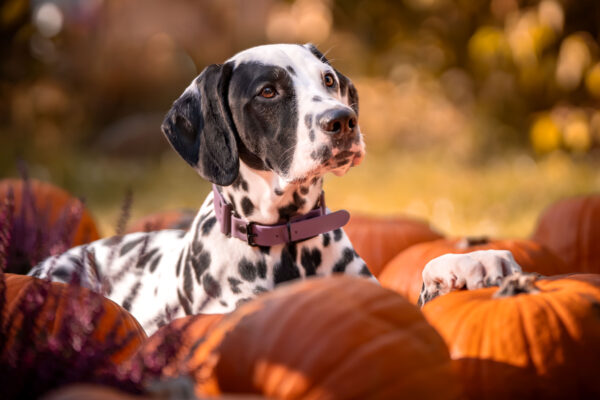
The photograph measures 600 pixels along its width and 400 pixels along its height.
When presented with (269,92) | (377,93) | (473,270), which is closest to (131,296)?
(269,92)

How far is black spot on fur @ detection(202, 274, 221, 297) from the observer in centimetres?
311

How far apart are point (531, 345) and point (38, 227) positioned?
2.63 meters

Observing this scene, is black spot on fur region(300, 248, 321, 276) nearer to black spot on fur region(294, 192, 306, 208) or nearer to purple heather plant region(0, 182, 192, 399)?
black spot on fur region(294, 192, 306, 208)

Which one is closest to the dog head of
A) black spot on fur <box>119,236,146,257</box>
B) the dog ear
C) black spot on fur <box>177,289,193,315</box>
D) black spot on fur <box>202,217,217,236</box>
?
the dog ear

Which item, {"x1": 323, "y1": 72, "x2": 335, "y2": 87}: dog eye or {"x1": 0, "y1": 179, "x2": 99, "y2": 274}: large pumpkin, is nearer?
{"x1": 0, "y1": 179, "x2": 99, "y2": 274}: large pumpkin

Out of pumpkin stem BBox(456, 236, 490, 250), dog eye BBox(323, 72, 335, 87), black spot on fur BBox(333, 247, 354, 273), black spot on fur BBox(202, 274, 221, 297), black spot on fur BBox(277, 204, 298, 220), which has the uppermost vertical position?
dog eye BBox(323, 72, 335, 87)

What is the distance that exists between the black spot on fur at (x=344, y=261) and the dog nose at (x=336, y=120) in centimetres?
63

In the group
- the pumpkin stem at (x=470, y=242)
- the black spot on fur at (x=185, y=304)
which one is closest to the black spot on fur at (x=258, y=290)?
the black spot on fur at (x=185, y=304)

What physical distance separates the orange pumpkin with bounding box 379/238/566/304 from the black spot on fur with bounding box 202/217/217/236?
4.49 feet

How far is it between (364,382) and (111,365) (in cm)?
76

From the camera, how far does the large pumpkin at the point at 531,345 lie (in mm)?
2291

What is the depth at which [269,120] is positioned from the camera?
3166mm

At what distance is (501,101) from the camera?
11.4 metres

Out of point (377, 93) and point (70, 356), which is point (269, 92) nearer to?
point (70, 356)
